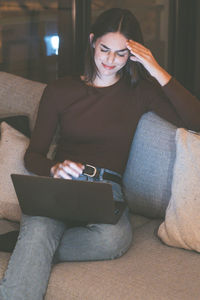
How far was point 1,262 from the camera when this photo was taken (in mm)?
1575

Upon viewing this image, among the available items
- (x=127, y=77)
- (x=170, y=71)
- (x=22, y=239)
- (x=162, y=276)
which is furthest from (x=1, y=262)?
(x=170, y=71)

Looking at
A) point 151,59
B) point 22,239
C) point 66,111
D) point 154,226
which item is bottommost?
point 154,226

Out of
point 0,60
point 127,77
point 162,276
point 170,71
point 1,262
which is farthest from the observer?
point 170,71

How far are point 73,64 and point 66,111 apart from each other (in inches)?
59.1

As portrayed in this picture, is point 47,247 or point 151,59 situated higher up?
point 151,59

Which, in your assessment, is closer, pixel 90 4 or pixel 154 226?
pixel 154 226

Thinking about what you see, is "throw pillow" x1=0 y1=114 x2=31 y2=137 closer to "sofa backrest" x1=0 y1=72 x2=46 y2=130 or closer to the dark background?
"sofa backrest" x1=0 y1=72 x2=46 y2=130

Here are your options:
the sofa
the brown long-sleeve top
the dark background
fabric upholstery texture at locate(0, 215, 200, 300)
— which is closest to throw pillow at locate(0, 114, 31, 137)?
the sofa

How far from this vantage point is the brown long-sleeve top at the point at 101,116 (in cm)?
184

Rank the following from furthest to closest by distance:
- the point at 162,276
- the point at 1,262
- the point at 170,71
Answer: the point at 170,71
the point at 1,262
the point at 162,276

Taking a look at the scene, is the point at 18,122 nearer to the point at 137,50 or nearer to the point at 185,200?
the point at 137,50

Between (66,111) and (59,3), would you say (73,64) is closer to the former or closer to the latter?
(59,3)

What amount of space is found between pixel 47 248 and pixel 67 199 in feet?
0.57

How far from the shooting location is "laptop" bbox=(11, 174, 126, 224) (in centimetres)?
144
